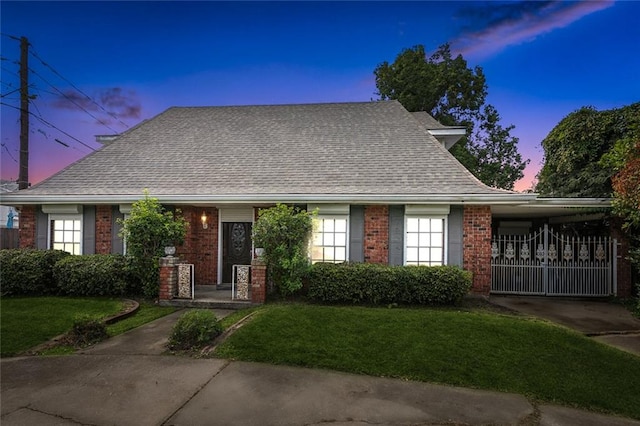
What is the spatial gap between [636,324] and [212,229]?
10.9 m

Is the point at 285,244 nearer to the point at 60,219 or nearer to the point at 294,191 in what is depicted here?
the point at 294,191

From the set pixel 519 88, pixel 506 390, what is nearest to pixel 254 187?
pixel 506 390

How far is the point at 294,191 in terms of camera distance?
Result: 985 centimetres

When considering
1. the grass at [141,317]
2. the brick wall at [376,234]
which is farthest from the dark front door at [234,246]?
the brick wall at [376,234]

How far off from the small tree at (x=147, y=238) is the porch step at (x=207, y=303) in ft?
2.53

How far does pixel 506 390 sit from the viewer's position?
14.9ft

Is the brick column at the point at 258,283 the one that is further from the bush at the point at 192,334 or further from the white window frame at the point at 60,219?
the white window frame at the point at 60,219

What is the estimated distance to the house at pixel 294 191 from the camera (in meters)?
9.42

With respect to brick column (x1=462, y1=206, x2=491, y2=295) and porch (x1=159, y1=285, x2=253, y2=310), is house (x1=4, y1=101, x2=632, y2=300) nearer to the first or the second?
brick column (x1=462, y1=206, x2=491, y2=295)

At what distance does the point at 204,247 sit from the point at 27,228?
5460 mm

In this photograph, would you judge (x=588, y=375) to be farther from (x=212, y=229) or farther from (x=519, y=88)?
(x=519, y=88)

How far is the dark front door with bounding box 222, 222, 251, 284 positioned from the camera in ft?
36.2

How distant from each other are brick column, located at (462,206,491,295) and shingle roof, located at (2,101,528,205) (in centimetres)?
73

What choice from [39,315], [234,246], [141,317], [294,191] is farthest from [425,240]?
[39,315]
